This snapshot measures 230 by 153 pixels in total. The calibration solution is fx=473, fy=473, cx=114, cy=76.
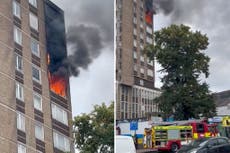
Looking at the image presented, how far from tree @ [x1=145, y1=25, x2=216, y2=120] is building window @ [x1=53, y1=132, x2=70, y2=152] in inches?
135

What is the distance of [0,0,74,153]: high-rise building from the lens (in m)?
6.30

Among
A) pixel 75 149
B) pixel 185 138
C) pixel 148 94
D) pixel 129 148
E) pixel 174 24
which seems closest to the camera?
pixel 129 148

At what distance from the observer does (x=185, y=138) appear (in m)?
8.52

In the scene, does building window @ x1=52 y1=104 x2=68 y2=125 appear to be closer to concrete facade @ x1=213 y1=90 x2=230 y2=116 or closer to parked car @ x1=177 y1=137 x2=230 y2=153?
parked car @ x1=177 y1=137 x2=230 y2=153

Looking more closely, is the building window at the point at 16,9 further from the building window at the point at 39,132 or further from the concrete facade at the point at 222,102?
the concrete facade at the point at 222,102

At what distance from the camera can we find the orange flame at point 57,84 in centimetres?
663

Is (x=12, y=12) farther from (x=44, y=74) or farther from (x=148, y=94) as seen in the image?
(x=148, y=94)

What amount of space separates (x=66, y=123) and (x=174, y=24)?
4064 millimetres

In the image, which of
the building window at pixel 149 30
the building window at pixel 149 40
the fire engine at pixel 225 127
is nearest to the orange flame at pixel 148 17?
the building window at pixel 149 30

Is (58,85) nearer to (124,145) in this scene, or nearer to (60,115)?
(60,115)

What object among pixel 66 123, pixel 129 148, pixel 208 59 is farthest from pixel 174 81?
pixel 129 148

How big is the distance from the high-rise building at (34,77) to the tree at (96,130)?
28 centimetres

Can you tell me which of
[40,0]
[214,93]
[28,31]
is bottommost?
[214,93]

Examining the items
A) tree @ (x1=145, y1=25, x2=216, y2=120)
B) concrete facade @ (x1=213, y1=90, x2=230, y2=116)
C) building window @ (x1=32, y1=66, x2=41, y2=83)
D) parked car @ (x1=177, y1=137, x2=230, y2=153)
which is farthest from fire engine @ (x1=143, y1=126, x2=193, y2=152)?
building window @ (x1=32, y1=66, x2=41, y2=83)
